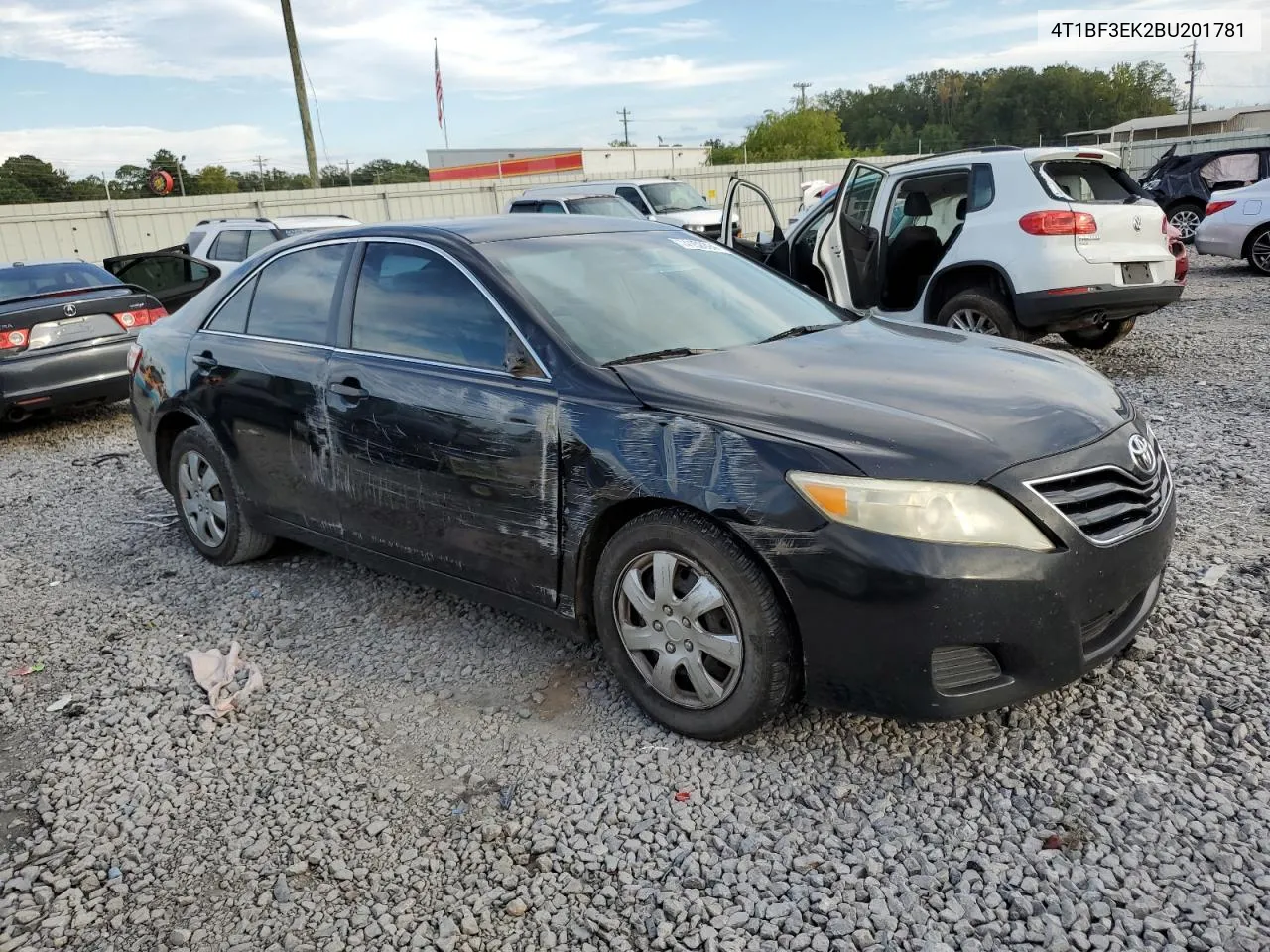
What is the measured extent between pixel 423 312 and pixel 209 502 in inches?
72.5

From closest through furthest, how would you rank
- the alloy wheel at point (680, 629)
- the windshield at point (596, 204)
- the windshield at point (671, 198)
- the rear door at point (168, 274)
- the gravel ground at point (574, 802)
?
the gravel ground at point (574, 802), the alloy wheel at point (680, 629), the rear door at point (168, 274), the windshield at point (596, 204), the windshield at point (671, 198)

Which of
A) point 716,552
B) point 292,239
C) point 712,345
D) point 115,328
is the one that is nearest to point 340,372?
point 292,239

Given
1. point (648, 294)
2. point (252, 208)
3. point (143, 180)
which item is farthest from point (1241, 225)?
point (143, 180)

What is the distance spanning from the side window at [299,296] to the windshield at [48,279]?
5.21 m

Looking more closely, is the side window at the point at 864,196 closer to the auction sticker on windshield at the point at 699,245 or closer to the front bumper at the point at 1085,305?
the front bumper at the point at 1085,305

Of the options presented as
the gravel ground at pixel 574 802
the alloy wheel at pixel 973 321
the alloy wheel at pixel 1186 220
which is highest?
the alloy wheel at pixel 973 321

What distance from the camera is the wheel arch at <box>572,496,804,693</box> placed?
2.75 metres

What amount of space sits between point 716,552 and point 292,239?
276 centimetres

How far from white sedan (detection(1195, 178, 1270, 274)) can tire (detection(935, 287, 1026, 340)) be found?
8416 millimetres

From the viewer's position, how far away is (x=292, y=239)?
447 cm

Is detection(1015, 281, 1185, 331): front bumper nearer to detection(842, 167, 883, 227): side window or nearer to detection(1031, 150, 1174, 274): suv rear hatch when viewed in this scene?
detection(1031, 150, 1174, 274): suv rear hatch

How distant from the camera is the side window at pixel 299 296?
4082mm

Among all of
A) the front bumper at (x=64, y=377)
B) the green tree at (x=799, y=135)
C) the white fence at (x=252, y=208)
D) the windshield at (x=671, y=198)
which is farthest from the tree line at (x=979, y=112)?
the front bumper at (x=64, y=377)

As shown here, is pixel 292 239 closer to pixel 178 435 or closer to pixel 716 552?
pixel 178 435
